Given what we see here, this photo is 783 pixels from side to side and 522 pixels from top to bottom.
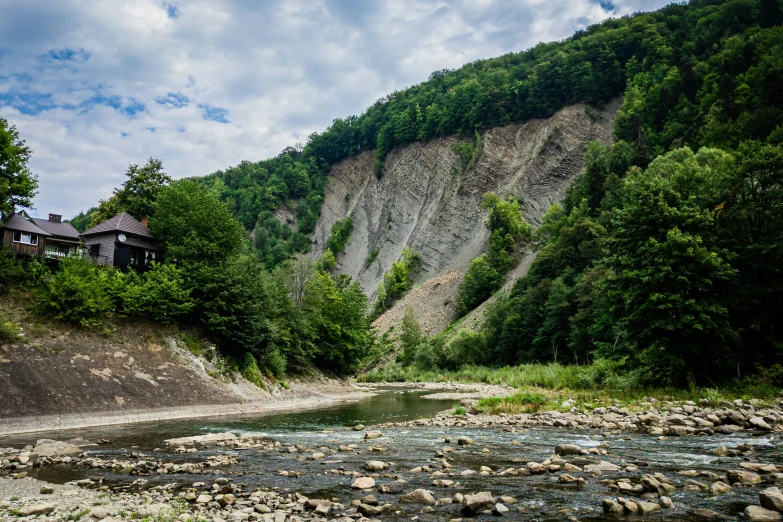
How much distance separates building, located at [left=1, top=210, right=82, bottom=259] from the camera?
35.4 meters

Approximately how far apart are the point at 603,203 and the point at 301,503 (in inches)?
2746

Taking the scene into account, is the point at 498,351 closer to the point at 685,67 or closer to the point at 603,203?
the point at 603,203

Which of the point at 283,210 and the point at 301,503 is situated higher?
the point at 283,210

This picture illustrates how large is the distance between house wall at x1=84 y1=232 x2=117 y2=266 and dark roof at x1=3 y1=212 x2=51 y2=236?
4.98m

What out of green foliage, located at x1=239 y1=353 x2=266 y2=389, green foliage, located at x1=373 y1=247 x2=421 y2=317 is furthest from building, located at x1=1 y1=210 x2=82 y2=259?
green foliage, located at x1=373 y1=247 x2=421 y2=317

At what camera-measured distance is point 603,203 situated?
7025 cm

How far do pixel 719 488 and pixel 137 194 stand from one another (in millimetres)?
54041

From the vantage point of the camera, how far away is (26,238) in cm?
3641

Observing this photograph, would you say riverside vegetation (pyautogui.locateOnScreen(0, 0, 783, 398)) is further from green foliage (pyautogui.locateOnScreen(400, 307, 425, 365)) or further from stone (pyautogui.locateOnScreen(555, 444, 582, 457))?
stone (pyautogui.locateOnScreen(555, 444, 582, 457))

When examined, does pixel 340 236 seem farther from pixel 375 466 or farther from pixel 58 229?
pixel 375 466

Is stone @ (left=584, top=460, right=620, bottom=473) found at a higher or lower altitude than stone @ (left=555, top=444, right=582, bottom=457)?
higher

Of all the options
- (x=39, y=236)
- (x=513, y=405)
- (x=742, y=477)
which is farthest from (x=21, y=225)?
(x=742, y=477)

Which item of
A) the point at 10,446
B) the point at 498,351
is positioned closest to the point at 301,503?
the point at 10,446

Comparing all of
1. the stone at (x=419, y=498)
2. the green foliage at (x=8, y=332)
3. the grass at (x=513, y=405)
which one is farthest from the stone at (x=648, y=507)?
the green foliage at (x=8, y=332)
